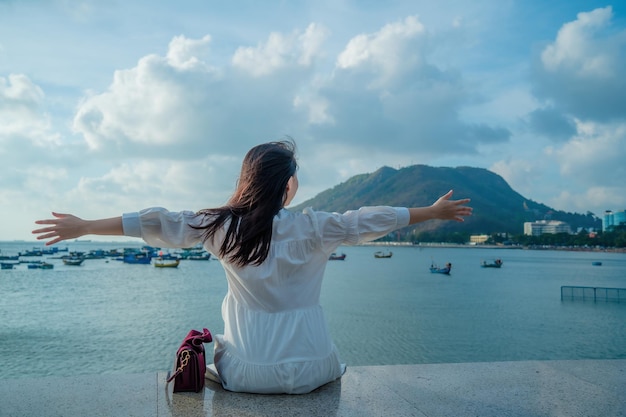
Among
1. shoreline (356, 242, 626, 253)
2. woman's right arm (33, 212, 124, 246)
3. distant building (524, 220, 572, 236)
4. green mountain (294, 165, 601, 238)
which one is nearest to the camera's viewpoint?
woman's right arm (33, 212, 124, 246)

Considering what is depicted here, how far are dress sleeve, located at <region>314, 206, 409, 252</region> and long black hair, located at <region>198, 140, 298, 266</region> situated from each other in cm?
29

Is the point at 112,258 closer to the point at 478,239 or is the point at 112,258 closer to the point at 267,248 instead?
the point at 267,248

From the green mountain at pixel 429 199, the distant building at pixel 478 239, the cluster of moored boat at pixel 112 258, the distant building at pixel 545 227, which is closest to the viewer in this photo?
the cluster of moored boat at pixel 112 258

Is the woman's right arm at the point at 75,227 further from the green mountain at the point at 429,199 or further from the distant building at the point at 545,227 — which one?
the distant building at the point at 545,227

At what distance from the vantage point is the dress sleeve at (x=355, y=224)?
3.02 meters

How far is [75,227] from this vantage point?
113 inches

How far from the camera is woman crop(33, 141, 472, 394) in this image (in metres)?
2.91

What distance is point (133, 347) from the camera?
19562 millimetres

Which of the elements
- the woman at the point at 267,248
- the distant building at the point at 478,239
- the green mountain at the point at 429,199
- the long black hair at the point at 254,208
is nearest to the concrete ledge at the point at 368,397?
the woman at the point at 267,248

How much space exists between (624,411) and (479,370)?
1008 mm

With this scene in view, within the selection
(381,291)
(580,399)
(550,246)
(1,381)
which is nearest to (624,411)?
(580,399)

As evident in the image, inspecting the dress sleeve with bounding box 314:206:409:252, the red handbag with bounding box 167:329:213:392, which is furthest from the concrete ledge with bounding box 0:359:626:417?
the dress sleeve with bounding box 314:206:409:252

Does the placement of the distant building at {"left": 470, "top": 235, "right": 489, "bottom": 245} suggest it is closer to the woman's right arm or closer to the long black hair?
the long black hair

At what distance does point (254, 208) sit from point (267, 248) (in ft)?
0.79
